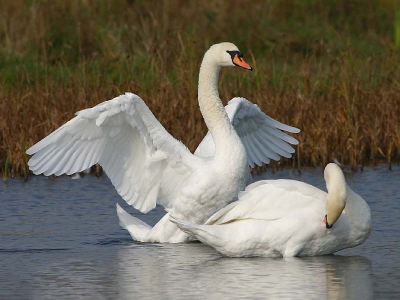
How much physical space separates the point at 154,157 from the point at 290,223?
1454mm

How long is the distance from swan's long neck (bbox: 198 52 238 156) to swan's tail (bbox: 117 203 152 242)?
86 cm

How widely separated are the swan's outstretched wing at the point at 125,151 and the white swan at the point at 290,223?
86 centimetres

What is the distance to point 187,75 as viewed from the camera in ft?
36.3

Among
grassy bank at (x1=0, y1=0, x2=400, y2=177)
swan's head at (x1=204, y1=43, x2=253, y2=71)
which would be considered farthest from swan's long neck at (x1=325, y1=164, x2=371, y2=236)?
grassy bank at (x1=0, y1=0, x2=400, y2=177)

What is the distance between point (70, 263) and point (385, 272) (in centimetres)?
199

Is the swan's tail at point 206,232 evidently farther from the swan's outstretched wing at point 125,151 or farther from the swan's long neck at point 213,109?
the swan's outstretched wing at point 125,151

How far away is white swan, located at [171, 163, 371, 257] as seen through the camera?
256 inches

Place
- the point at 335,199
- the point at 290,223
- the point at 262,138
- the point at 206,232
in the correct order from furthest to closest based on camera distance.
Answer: the point at 262,138 → the point at 206,232 → the point at 290,223 → the point at 335,199

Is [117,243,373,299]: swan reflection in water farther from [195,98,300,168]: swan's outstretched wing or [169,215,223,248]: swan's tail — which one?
[195,98,300,168]: swan's outstretched wing

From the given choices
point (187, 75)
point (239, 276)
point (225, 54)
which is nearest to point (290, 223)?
point (239, 276)

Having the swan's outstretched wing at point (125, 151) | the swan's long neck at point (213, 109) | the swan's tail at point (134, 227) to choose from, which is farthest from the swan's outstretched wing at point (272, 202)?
the swan's tail at point (134, 227)

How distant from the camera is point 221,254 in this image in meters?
6.81

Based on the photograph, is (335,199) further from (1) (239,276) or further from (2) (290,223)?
(1) (239,276)

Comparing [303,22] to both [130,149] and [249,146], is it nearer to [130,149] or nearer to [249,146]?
[249,146]
